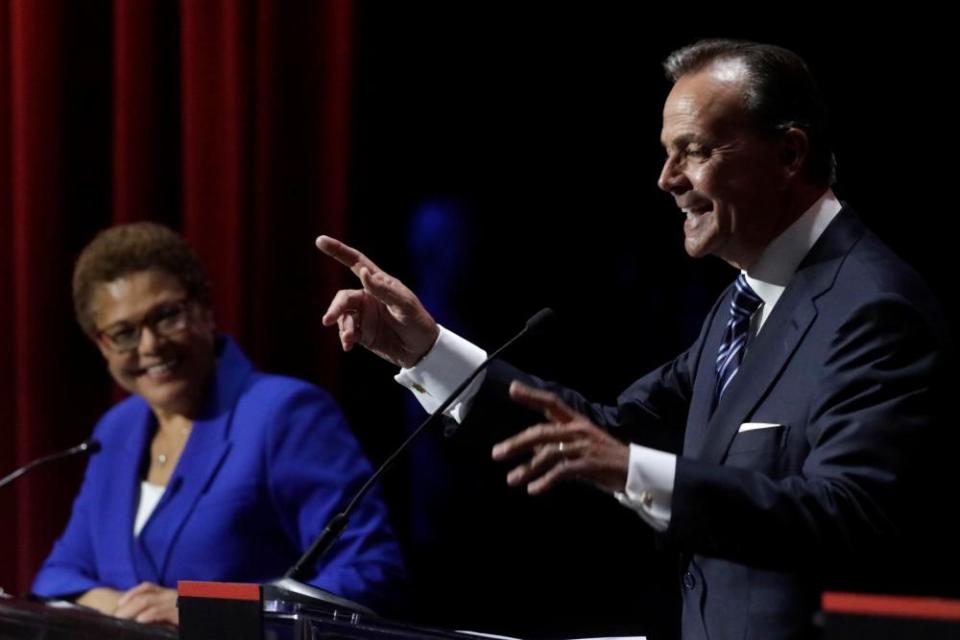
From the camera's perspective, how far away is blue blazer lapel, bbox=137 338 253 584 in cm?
270

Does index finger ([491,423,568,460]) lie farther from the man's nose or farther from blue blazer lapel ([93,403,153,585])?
blue blazer lapel ([93,403,153,585])

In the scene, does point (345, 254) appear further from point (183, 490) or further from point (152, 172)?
point (152, 172)

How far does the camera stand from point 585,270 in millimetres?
2949

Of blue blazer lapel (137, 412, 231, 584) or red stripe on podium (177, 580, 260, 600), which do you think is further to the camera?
blue blazer lapel (137, 412, 231, 584)

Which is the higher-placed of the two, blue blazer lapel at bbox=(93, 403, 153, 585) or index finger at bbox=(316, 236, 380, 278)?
index finger at bbox=(316, 236, 380, 278)

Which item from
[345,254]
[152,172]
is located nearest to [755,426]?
Answer: [345,254]

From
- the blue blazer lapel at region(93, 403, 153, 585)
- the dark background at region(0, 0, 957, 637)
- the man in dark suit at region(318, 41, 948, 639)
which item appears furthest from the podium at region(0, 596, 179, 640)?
the dark background at region(0, 0, 957, 637)

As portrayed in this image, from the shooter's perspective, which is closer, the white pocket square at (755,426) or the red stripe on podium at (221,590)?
the red stripe on podium at (221,590)

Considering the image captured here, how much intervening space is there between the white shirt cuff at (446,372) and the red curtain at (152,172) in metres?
1.27

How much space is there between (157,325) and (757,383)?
150 cm

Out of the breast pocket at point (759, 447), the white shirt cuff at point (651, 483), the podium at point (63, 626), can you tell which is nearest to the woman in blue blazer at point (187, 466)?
the podium at point (63, 626)

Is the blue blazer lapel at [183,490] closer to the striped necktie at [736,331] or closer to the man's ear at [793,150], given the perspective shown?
the striped necktie at [736,331]

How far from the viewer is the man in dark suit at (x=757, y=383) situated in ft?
4.92

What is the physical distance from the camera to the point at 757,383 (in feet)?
5.77
